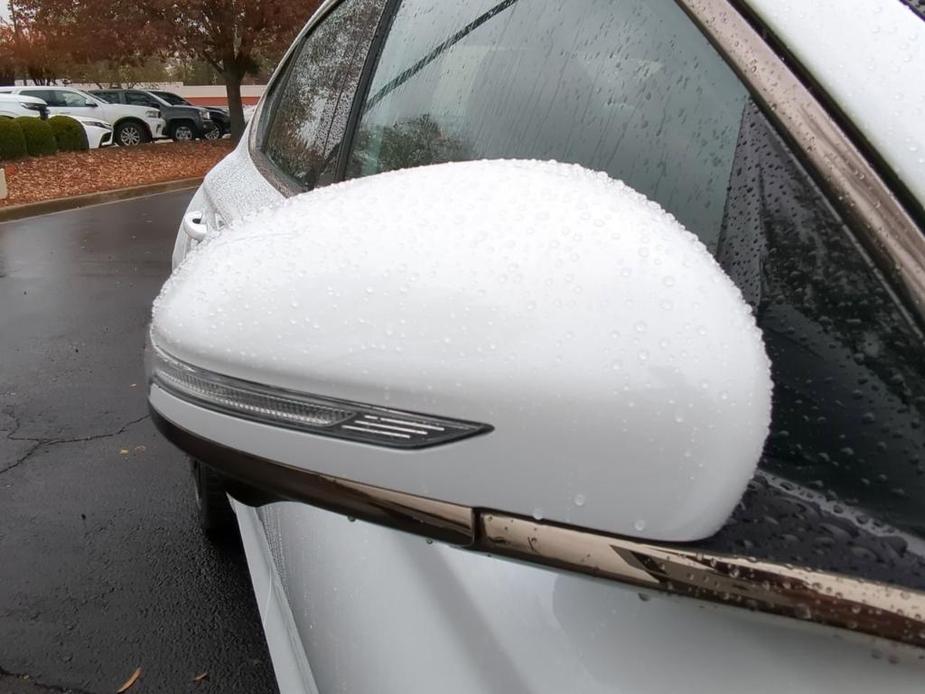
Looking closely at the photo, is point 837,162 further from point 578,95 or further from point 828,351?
point 578,95

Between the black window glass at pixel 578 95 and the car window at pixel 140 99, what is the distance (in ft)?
78.4

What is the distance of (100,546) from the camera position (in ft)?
9.70

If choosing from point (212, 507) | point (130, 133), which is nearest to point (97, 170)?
point (130, 133)

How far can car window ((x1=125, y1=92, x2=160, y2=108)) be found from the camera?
75.4 ft

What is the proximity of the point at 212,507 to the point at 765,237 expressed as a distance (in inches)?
96.6

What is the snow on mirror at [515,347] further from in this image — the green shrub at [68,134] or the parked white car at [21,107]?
the parked white car at [21,107]

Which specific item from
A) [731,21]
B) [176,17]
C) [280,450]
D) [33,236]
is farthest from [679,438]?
[176,17]

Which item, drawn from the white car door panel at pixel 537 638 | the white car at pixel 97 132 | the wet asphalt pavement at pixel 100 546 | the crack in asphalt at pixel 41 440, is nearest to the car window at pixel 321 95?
the white car door panel at pixel 537 638

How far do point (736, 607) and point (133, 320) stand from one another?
5.69 metres

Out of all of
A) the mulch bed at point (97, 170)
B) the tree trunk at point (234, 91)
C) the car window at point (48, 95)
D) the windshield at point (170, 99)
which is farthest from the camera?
the windshield at point (170, 99)

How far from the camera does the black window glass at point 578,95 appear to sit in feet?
3.19

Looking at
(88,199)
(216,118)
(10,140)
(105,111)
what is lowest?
(88,199)

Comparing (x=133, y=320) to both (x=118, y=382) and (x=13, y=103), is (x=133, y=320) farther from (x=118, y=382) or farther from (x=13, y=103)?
(x=13, y=103)

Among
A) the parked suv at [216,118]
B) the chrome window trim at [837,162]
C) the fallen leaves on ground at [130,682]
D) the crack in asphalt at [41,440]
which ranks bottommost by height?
the fallen leaves on ground at [130,682]
